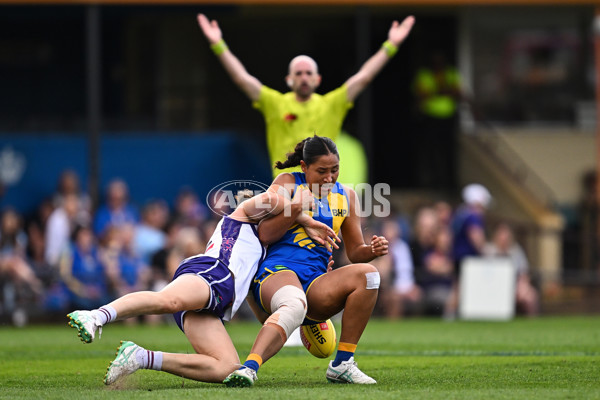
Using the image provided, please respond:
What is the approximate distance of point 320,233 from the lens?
6855 mm

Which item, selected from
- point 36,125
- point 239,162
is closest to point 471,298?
point 239,162

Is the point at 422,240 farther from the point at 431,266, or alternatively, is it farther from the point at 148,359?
the point at 148,359

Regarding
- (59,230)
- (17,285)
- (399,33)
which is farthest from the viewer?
(59,230)

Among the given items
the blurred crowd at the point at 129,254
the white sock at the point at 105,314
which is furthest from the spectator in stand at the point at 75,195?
the white sock at the point at 105,314

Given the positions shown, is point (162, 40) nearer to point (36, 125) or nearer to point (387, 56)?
point (36, 125)

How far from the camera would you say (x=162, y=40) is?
20906mm

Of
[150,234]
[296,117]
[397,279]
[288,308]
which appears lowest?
[397,279]

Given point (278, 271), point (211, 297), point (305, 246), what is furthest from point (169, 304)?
point (305, 246)

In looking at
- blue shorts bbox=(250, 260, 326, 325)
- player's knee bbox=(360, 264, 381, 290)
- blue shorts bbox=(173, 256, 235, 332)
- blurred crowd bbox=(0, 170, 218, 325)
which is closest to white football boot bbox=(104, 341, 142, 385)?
blue shorts bbox=(173, 256, 235, 332)

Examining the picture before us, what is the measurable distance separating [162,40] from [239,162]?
3.49m

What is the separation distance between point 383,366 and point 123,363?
2414mm

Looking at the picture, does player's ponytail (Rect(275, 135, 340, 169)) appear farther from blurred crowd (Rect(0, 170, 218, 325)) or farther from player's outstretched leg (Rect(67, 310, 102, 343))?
blurred crowd (Rect(0, 170, 218, 325))

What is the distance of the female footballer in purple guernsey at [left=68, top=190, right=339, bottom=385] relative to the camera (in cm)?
625

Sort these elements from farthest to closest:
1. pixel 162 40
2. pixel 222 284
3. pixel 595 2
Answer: pixel 162 40, pixel 595 2, pixel 222 284
